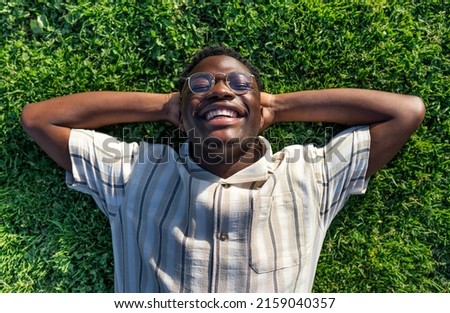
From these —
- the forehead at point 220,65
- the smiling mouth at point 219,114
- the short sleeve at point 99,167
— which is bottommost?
the short sleeve at point 99,167

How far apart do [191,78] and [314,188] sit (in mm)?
1099

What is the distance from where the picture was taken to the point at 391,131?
A: 308 cm

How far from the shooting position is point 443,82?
3.40 meters

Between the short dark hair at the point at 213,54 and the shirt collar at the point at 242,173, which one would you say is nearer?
the shirt collar at the point at 242,173

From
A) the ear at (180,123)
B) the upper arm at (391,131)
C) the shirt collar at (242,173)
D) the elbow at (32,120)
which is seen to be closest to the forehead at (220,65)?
the ear at (180,123)

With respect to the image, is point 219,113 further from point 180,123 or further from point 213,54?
point 213,54

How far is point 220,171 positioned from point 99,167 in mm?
820

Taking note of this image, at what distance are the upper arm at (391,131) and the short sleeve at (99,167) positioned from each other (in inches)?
64.2

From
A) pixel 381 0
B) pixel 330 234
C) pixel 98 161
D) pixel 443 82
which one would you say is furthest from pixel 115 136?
pixel 443 82

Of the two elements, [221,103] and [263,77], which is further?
[263,77]

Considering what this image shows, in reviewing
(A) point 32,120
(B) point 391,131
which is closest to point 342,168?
(B) point 391,131

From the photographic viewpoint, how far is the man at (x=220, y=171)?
9.53 ft

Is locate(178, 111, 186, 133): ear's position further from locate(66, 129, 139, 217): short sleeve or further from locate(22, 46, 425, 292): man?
locate(66, 129, 139, 217): short sleeve

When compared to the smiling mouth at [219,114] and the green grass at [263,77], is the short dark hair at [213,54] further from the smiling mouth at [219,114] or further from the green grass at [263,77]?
the smiling mouth at [219,114]
